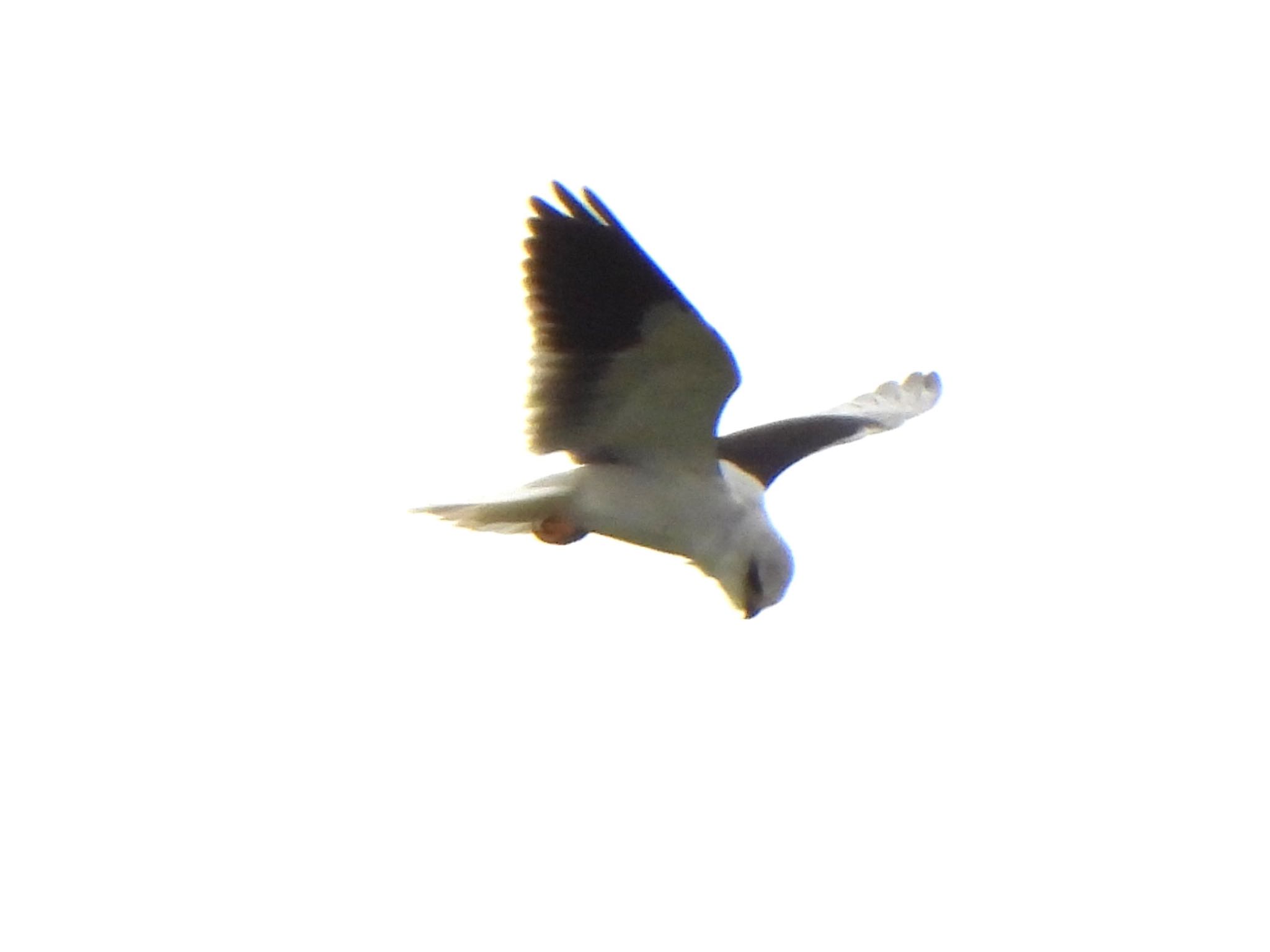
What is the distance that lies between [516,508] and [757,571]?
2.66 ft

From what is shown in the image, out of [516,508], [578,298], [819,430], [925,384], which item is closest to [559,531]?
[516,508]

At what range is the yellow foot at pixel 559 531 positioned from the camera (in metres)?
7.68

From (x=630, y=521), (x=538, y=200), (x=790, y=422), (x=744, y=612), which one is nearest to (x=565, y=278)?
(x=538, y=200)

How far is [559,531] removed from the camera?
7.68 m

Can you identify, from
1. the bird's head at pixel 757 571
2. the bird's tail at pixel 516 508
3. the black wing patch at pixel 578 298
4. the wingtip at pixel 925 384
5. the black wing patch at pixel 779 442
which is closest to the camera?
the black wing patch at pixel 578 298

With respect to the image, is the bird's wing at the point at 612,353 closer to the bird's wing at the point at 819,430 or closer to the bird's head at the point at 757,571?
the bird's head at the point at 757,571

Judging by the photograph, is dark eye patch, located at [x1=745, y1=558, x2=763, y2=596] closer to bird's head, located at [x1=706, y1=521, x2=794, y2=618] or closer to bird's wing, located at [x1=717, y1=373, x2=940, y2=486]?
bird's head, located at [x1=706, y1=521, x2=794, y2=618]

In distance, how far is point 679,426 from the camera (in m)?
7.53

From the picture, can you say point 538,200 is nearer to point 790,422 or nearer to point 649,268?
point 649,268

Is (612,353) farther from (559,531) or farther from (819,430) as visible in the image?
(819,430)

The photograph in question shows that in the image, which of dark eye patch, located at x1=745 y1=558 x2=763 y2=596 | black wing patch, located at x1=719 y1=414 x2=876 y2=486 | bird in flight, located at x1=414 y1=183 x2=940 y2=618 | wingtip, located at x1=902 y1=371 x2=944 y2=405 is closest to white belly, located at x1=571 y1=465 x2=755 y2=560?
bird in flight, located at x1=414 y1=183 x2=940 y2=618

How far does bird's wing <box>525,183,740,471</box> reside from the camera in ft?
23.4

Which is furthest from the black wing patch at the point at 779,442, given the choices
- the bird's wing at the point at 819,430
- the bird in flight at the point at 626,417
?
the bird in flight at the point at 626,417

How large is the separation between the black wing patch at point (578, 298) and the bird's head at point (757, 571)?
67 cm
